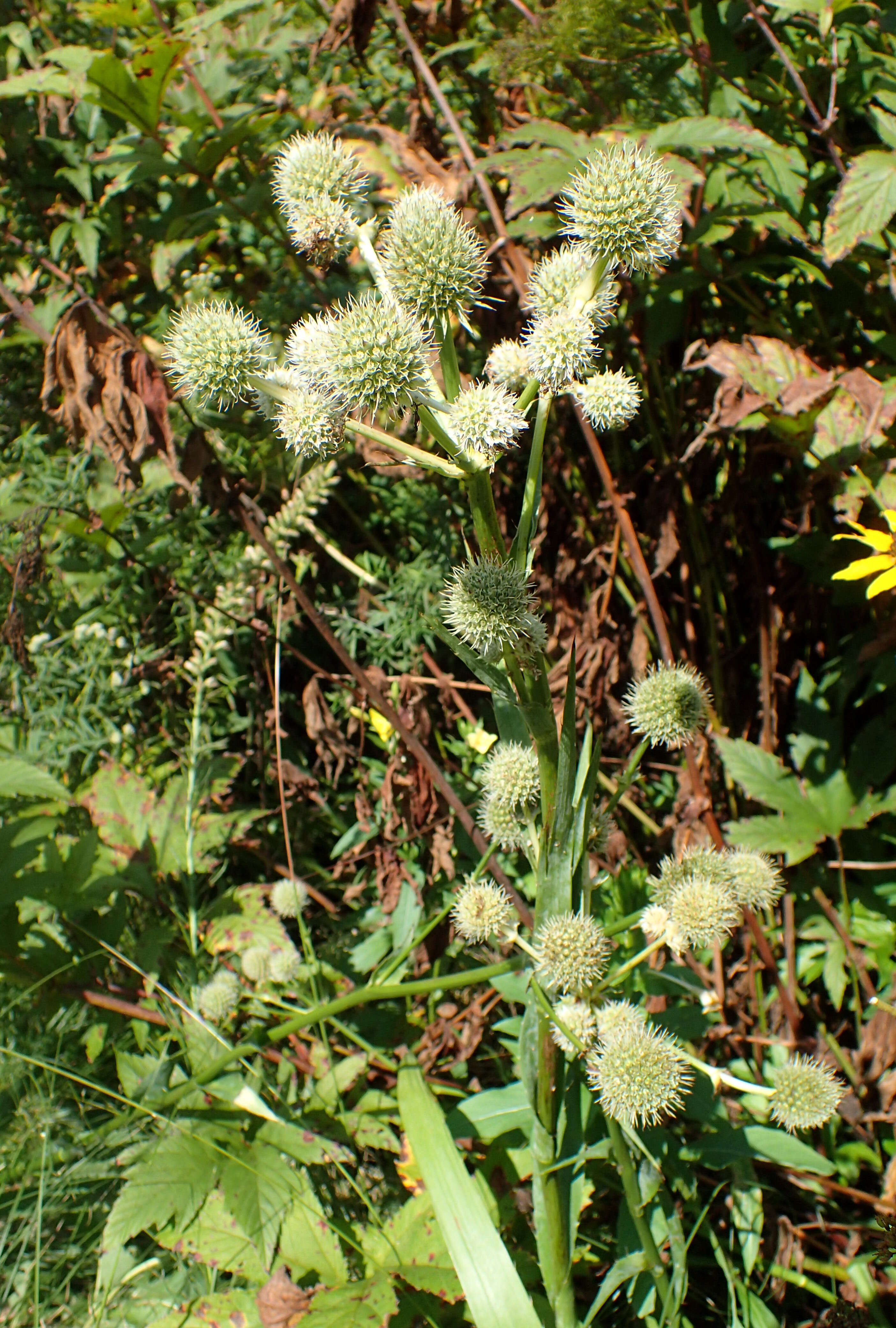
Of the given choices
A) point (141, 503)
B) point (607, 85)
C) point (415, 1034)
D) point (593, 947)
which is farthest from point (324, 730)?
point (607, 85)

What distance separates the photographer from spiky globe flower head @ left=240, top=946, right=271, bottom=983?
2.06m

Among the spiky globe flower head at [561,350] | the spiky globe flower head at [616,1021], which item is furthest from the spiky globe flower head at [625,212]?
the spiky globe flower head at [616,1021]

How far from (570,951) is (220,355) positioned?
99cm

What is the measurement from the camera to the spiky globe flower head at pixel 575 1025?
1.38 meters

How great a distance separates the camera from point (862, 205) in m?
1.78

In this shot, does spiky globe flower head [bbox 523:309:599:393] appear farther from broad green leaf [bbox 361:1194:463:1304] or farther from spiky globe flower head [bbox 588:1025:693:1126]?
broad green leaf [bbox 361:1194:463:1304]

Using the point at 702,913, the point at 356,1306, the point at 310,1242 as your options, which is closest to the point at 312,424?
the point at 702,913

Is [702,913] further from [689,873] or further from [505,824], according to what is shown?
[505,824]

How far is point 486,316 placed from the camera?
94.4 inches

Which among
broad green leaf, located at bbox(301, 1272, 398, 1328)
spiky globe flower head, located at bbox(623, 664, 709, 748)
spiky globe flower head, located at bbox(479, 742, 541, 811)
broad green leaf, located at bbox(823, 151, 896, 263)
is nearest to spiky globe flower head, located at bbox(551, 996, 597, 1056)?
spiky globe flower head, located at bbox(479, 742, 541, 811)

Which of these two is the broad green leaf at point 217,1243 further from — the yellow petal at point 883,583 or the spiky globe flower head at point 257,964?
the yellow petal at point 883,583

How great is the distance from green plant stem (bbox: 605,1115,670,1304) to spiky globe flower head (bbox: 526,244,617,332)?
1.19 meters

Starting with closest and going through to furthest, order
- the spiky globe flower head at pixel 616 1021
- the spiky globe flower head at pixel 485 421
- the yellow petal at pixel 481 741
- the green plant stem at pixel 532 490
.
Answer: the spiky globe flower head at pixel 485 421 < the green plant stem at pixel 532 490 < the spiky globe flower head at pixel 616 1021 < the yellow petal at pixel 481 741

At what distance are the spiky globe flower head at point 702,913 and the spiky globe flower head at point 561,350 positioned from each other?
2.71 ft
